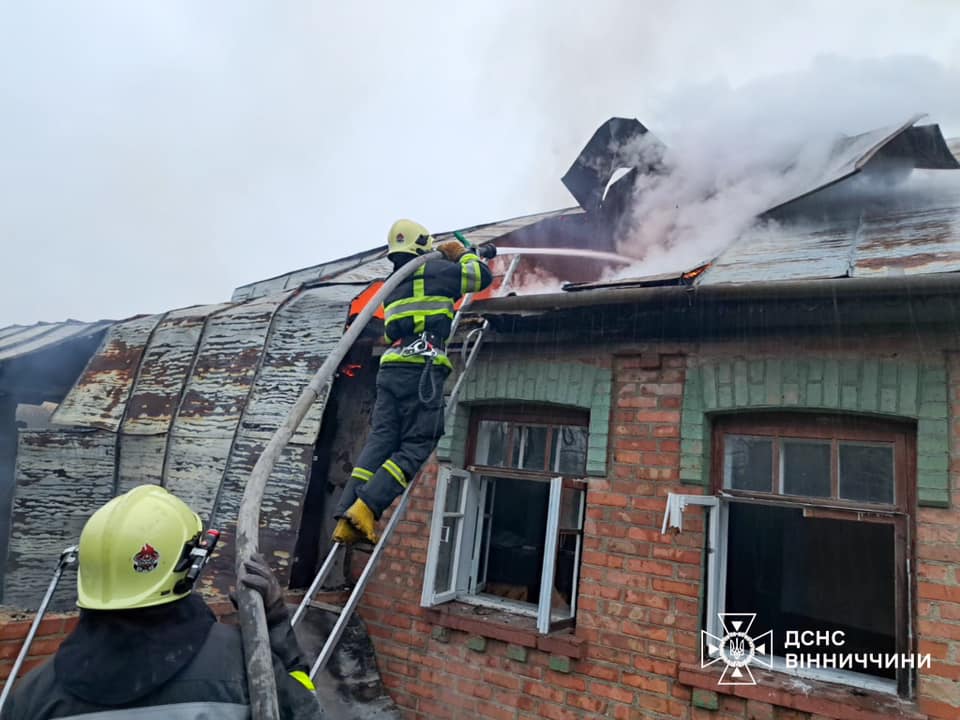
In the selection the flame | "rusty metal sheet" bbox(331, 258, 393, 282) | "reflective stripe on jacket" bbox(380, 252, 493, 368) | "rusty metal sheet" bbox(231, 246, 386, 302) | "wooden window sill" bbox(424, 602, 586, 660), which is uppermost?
"rusty metal sheet" bbox(231, 246, 386, 302)

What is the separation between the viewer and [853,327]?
343 centimetres

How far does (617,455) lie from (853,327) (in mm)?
1525

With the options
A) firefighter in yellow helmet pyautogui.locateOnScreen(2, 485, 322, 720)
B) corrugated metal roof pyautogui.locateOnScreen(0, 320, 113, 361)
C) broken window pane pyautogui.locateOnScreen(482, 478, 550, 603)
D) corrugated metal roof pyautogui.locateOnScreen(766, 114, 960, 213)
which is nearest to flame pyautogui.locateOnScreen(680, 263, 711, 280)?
corrugated metal roof pyautogui.locateOnScreen(766, 114, 960, 213)

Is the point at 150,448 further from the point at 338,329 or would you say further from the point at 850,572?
the point at 850,572

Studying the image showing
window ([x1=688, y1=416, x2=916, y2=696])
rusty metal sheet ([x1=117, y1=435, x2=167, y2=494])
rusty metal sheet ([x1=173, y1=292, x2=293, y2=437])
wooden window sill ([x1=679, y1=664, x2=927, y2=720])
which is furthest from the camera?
rusty metal sheet ([x1=117, y1=435, x2=167, y2=494])

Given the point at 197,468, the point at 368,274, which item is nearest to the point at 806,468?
the point at 368,274

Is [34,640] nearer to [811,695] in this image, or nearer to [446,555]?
[446,555]

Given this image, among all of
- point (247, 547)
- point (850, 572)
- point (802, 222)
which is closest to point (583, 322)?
point (802, 222)

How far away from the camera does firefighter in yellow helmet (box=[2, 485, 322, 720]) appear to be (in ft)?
4.87

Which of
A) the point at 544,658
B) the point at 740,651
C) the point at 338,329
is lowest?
the point at 544,658

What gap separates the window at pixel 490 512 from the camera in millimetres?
4156

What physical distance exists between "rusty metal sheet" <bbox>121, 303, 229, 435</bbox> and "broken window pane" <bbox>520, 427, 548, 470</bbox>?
9.88 feet

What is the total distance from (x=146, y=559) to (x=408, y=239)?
8.74ft

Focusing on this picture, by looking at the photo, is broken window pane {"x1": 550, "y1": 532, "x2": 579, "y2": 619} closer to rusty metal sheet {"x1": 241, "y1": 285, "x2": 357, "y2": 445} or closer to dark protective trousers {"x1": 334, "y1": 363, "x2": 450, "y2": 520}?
dark protective trousers {"x1": 334, "y1": 363, "x2": 450, "y2": 520}
